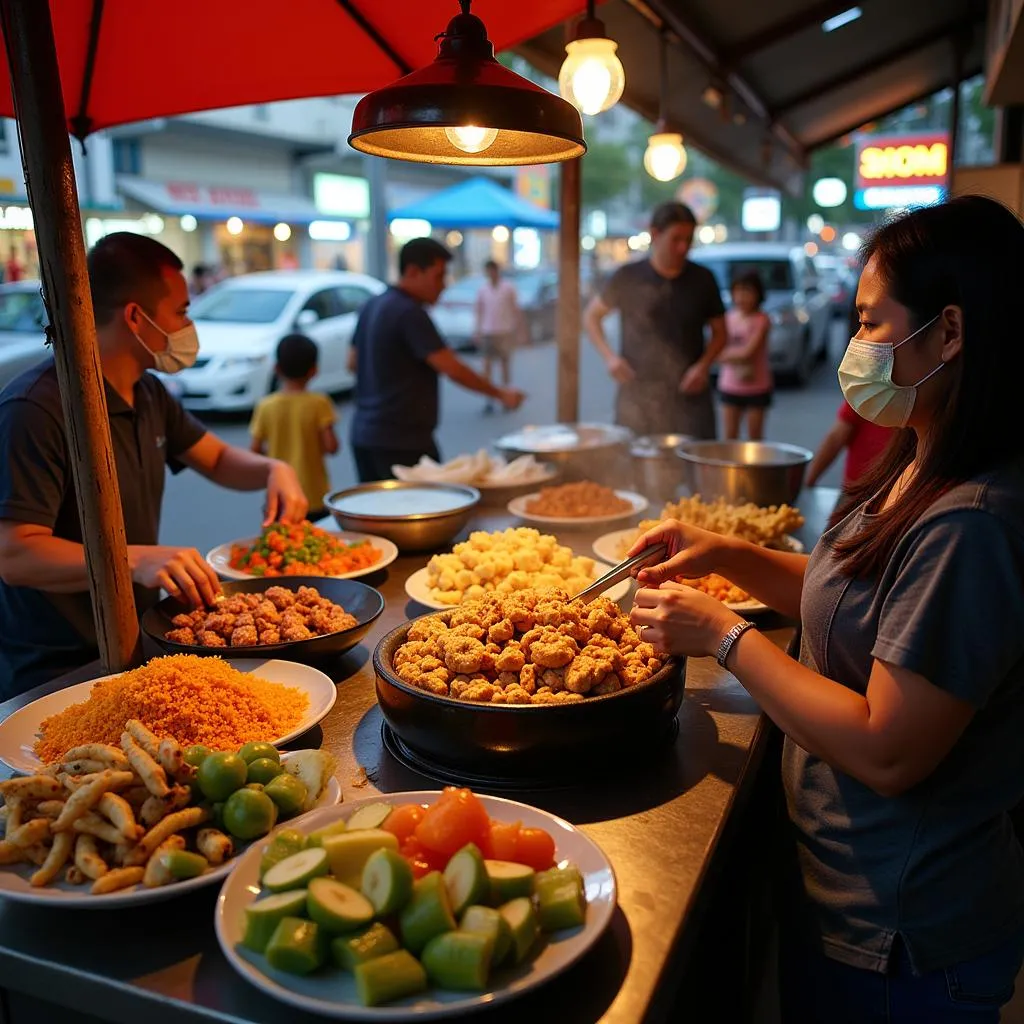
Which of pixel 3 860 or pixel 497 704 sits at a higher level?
pixel 497 704

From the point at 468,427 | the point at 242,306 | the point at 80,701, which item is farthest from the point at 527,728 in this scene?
the point at 242,306

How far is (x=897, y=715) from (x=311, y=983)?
964mm

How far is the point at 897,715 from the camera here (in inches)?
59.7

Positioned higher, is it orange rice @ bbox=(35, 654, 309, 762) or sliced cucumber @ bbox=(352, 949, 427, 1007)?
orange rice @ bbox=(35, 654, 309, 762)

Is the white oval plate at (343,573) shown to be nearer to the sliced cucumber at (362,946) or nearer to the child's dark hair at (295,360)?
the sliced cucumber at (362,946)

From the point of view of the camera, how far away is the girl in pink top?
9.24 meters

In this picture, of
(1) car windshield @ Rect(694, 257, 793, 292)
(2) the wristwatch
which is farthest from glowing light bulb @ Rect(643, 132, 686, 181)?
(1) car windshield @ Rect(694, 257, 793, 292)

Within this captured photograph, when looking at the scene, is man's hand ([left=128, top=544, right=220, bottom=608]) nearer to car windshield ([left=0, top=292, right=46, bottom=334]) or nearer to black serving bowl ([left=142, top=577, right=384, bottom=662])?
black serving bowl ([left=142, top=577, right=384, bottom=662])

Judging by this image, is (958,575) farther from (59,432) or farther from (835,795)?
(59,432)

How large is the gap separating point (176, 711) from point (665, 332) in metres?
4.90

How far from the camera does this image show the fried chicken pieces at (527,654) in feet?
5.86

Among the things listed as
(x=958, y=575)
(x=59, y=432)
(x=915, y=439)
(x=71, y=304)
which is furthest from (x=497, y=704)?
(x=59, y=432)

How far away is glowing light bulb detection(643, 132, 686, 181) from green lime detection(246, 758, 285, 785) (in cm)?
539

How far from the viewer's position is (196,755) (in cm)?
157
